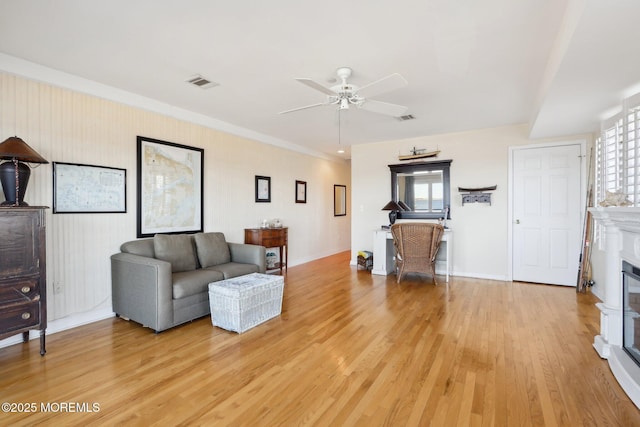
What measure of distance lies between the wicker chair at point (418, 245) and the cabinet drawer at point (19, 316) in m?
4.13

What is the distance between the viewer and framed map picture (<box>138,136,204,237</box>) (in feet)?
12.1

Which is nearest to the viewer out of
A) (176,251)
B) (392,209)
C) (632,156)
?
(632,156)

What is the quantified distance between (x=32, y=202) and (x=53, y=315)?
1.08 m

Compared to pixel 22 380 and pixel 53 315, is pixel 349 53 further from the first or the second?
pixel 53 315

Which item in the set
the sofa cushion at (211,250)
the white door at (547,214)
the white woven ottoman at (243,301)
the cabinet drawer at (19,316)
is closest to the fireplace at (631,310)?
the white door at (547,214)

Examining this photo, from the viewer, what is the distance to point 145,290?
2.91 meters

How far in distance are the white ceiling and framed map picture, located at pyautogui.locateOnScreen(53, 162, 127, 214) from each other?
82cm

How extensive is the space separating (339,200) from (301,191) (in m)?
1.69

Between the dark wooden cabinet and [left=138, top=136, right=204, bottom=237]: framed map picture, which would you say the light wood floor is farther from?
[left=138, top=136, right=204, bottom=237]: framed map picture

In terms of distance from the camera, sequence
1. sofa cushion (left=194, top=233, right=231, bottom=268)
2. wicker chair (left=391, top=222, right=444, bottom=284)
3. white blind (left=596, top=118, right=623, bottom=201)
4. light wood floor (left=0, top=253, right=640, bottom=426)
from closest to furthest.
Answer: light wood floor (left=0, top=253, right=640, bottom=426) < white blind (left=596, top=118, right=623, bottom=201) < sofa cushion (left=194, top=233, right=231, bottom=268) < wicker chair (left=391, top=222, right=444, bottom=284)

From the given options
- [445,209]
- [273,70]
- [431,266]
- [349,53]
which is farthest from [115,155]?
[445,209]

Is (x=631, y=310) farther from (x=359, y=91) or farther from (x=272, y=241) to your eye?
(x=272, y=241)

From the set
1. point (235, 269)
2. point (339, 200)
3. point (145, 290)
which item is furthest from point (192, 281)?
point (339, 200)

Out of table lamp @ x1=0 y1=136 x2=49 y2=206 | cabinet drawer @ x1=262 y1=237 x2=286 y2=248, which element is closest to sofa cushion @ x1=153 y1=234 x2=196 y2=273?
table lamp @ x1=0 y1=136 x2=49 y2=206
